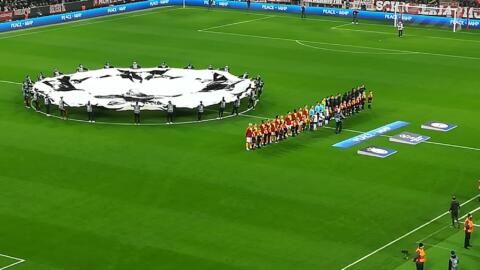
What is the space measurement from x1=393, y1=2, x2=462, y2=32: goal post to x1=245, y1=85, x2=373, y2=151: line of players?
3534 centimetres

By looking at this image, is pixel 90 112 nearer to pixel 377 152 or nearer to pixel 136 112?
pixel 136 112

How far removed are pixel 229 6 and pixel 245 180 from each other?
6326 cm

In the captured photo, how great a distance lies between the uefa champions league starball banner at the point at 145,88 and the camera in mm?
61875

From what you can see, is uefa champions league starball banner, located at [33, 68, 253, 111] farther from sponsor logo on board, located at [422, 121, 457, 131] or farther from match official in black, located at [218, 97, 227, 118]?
sponsor logo on board, located at [422, 121, 457, 131]

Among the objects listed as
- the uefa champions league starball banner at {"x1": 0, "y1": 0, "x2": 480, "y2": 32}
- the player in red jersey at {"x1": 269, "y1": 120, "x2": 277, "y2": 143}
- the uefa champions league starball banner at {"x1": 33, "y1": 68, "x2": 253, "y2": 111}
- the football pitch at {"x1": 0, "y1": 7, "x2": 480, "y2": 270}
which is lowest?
the football pitch at {"x1": 0, "y1": 7, "x2": 480, "y2": 270}

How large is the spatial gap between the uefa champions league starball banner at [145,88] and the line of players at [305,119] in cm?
456

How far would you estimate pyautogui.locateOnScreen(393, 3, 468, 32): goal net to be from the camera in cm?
9806

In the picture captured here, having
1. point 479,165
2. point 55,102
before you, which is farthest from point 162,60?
point 479,165

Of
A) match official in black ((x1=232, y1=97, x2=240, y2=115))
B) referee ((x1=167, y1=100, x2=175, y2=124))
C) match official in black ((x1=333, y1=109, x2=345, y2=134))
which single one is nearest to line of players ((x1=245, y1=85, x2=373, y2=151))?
match official in black ((x1=333, y1=109, x2=345, y2=134))

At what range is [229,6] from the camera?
4360 inches

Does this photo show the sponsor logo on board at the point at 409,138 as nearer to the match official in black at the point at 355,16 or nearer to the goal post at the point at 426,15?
the goal post at the point at 426,15

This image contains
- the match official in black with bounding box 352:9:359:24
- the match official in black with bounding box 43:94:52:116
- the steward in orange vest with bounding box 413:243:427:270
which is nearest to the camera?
the steward in orange vest with bounding box 413:243:427:270

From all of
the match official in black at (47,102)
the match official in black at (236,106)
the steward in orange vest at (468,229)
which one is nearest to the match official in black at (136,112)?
the match official in black at (47,102)

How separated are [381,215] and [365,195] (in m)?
2.81
